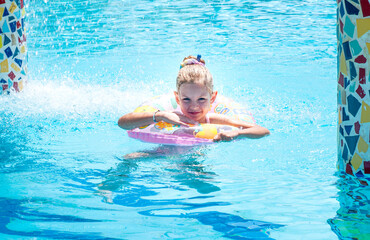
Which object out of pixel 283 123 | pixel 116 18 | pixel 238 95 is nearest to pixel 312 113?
pixel 283 123

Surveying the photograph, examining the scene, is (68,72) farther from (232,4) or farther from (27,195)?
(232,4)

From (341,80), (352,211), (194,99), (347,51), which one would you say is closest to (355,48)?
(347,51)

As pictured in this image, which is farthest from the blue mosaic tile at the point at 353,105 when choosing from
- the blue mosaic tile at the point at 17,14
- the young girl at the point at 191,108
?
the blue mosaic tile at the point at 17,14

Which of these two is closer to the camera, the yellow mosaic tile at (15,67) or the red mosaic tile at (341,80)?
the red mosaic tile at (341,80)

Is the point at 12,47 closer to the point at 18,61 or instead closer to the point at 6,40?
the point at 6,40

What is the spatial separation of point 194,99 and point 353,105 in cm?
153

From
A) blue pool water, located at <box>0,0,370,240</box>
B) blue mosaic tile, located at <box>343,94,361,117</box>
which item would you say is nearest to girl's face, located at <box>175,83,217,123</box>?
blue pool water, located at <box>0,0,370,240</box>

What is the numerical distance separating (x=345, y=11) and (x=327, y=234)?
4.80 ft

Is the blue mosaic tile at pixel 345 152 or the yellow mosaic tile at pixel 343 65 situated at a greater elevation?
the yellow mosaic tile at pixel 343 65

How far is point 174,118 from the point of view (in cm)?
462

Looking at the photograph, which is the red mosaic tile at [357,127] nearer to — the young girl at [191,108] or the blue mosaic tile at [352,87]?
the blue mosaic tile at [352,87]

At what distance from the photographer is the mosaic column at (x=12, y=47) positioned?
6.83 metres

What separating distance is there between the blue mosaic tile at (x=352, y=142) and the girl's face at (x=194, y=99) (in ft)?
4.68

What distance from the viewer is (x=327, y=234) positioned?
2.94m
